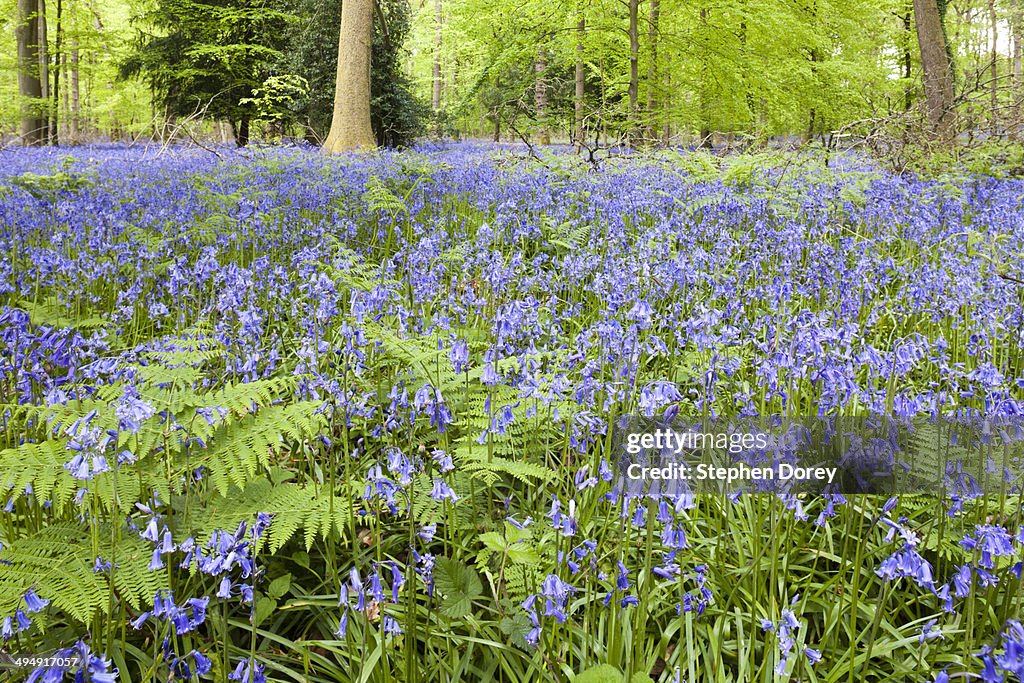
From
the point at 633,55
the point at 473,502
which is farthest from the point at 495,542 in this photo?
the point at 633,55

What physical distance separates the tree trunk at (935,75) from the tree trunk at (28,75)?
57.7 ft

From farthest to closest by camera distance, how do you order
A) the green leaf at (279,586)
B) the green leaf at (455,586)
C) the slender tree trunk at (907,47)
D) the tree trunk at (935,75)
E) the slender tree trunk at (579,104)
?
the slender tree trunk at (907,47), the slender tree trunk at (579,104), the tree trunk at (935,75), the green leaf at (279,586), the green leaf at (455,586)

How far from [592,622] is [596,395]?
0.97 meters

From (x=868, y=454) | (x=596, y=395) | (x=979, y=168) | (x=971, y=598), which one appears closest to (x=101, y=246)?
(x=596, y=395)

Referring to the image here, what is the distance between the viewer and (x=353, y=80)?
36.4ft

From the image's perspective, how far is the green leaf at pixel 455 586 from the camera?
5.19 ft

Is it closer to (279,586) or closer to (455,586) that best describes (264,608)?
(279,586)

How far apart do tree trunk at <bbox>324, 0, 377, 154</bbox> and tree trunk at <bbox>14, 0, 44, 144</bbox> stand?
342 inches

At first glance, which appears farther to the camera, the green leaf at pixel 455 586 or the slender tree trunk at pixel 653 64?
the slender tree trunk at pixel 653 64

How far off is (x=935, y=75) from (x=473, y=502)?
34.2 ft

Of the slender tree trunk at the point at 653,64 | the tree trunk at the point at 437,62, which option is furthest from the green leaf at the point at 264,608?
the tree trunk at the point at 437,62

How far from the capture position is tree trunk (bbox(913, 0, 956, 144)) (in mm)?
9047

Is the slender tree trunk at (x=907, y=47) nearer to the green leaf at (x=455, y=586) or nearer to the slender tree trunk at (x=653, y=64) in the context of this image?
the slender tree trunk at (x=653, y=64)

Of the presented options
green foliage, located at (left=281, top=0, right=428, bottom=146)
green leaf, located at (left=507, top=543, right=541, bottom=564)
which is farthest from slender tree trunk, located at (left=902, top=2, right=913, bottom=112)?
green leaf, located at (left=507, top=543, right=541, bottom=564)
